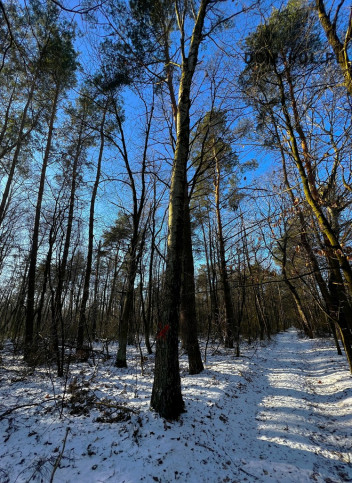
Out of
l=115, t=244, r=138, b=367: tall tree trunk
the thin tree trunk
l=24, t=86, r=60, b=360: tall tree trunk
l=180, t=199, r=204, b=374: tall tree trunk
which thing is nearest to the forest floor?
the thin tree trunk

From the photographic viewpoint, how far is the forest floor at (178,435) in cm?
236

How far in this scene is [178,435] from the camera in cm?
283

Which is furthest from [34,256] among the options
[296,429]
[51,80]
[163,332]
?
[296,429]

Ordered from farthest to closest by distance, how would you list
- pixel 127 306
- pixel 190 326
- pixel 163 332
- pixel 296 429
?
pixel 127 306, pixel 190 326, pixel 296 429, pixel 163 332

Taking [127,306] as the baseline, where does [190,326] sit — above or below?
below

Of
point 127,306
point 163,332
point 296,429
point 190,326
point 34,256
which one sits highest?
point 34,256

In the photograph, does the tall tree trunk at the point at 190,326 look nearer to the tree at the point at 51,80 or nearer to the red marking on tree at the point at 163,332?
the red marking on tree at the point at 163,332

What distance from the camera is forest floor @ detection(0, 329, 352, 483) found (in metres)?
2.36

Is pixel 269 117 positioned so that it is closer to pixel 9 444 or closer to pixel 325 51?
pixel 325 51

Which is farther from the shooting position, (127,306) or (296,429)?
(127,306)

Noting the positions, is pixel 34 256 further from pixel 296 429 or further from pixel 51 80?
pixel 296 429

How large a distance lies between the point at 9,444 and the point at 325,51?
7850 millimetres

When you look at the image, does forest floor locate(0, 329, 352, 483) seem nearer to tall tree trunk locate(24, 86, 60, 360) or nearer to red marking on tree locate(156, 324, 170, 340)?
red marking on tree locate(156, 324, 170, 340)

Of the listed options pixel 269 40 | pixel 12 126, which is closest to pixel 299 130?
pixel 269 40
